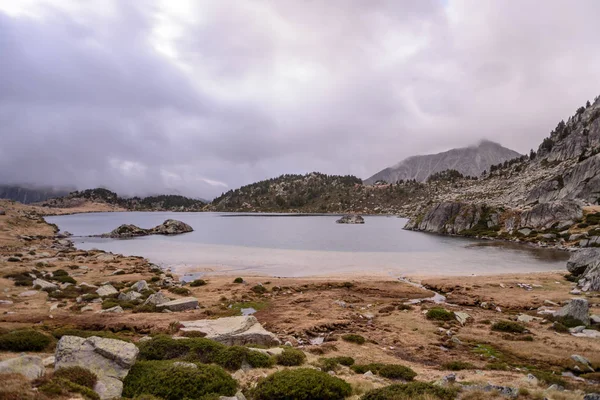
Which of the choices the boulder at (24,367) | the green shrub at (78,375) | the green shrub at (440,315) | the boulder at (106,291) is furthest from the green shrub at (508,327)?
the boulder at (106,291)

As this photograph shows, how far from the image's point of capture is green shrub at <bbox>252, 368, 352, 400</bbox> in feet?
41.5

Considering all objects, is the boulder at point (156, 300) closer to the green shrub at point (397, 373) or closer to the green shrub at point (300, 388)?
the green shrub at point (300, 388)

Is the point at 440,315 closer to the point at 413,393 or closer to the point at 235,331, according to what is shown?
A: the point at 235,331

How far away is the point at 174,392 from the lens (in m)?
11.9

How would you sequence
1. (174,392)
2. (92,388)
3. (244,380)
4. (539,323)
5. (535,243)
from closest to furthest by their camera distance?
(92,388) < (174,392) < (244,380) < (539,323) < (535,243)

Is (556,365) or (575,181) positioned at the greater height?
(575,181)

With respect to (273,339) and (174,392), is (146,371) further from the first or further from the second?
(273,339)

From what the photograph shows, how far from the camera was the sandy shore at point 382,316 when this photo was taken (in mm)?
20891

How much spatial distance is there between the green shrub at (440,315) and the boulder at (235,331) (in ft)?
54.3

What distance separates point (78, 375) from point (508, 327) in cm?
2965

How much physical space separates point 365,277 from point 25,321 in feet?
137

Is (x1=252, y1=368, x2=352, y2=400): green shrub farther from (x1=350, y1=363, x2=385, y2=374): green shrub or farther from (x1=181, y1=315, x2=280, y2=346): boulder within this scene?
(x1=181, y1=315, x2=280, y2=346): boulder

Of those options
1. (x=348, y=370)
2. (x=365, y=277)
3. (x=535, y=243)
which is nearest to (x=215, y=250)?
(x=365, y=277)

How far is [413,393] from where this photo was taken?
1230cm
